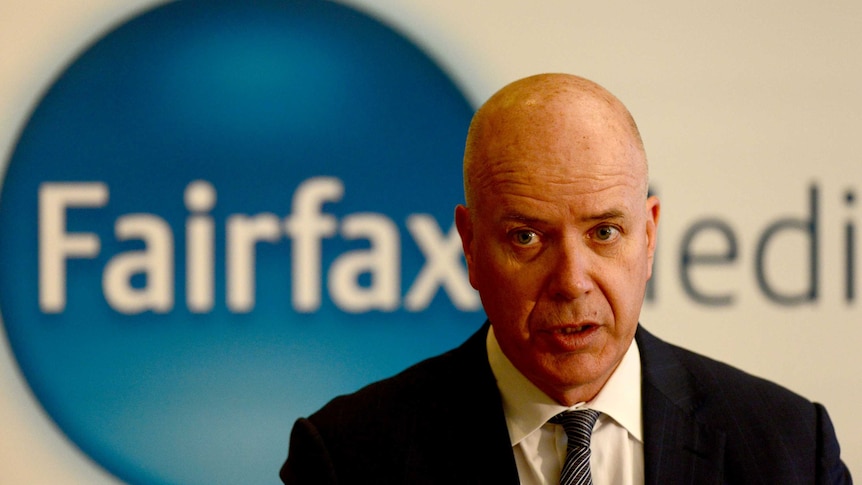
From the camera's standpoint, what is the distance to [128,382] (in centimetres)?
291

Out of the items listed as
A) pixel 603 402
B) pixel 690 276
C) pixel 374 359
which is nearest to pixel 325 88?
pixel 374 359

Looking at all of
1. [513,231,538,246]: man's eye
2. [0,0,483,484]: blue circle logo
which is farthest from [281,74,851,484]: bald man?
[0,0,483,484]: blue circle logo

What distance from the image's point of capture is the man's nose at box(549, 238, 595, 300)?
56.1 inches

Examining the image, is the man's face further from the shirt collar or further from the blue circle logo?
the blue circle logo

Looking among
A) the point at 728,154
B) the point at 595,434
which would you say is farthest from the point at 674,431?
the point at 728,154

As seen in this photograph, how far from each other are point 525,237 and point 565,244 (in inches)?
2.5

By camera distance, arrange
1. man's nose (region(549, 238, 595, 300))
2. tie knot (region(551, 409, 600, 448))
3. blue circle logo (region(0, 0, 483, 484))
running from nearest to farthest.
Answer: man's nose (region(549, 238, 595, 300))
tie knot (region(551, 409, 600, 448))
blue circle logo (region(0, 0, 483, 484))

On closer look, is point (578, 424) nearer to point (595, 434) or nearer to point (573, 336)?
point (595, 434)

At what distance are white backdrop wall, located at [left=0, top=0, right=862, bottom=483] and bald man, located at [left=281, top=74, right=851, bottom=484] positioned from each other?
1.30 meters

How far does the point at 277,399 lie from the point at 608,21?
1443 millimetres

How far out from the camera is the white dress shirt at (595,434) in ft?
5.14

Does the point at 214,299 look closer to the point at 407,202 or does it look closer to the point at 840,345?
the point at 407,202

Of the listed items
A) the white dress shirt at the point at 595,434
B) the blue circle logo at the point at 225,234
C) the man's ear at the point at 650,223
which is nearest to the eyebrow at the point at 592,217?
the man's ear at the point at 650,223

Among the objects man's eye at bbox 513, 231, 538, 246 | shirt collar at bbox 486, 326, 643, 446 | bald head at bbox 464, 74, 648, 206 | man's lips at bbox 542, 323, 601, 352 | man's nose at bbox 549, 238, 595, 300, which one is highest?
bald head at bbox 464, 74, 648, 206
